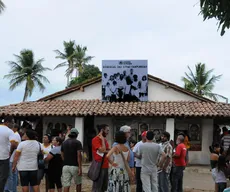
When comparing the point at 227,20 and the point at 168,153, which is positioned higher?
the point at 227,20

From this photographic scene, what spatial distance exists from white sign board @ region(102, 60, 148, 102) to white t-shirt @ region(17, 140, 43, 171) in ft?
36.6

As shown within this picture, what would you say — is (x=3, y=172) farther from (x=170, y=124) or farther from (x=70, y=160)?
(x=170, y=124)

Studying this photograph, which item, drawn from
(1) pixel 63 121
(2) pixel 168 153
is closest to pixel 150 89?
(1) pixel 63 121

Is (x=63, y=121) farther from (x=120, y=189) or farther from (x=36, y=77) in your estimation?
(x=36, y=77)

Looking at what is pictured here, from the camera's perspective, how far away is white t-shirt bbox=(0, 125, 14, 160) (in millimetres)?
6949

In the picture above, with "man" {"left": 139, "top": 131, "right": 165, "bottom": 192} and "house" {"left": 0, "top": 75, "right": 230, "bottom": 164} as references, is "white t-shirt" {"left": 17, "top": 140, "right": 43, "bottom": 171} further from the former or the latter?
"house" {"left": 0, "top": 75, "right": 230, "bottom": 164}

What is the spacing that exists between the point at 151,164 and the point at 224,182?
1.43 metres

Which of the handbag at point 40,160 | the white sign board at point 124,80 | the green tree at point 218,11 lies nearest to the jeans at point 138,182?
the handbag at point 40,160

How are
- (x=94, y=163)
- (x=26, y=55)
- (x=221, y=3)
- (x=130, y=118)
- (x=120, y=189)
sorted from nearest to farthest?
(x=221, y=3)
(x=120, y=189)
(x=94, y=163)
(x=130, y=118)
(x=26, y=55)

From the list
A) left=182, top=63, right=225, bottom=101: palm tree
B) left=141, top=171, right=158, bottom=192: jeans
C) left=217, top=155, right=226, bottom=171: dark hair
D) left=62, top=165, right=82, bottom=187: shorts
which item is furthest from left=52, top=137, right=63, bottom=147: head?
left=182, top=63, right=225, bottom=101: palm tree

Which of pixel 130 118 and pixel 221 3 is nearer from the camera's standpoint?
pixel 221 3

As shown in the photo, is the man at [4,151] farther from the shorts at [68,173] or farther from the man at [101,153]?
the man at [101,153]

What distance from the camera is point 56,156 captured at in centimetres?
771

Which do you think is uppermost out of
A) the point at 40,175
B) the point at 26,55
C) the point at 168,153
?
the point at 26,55
